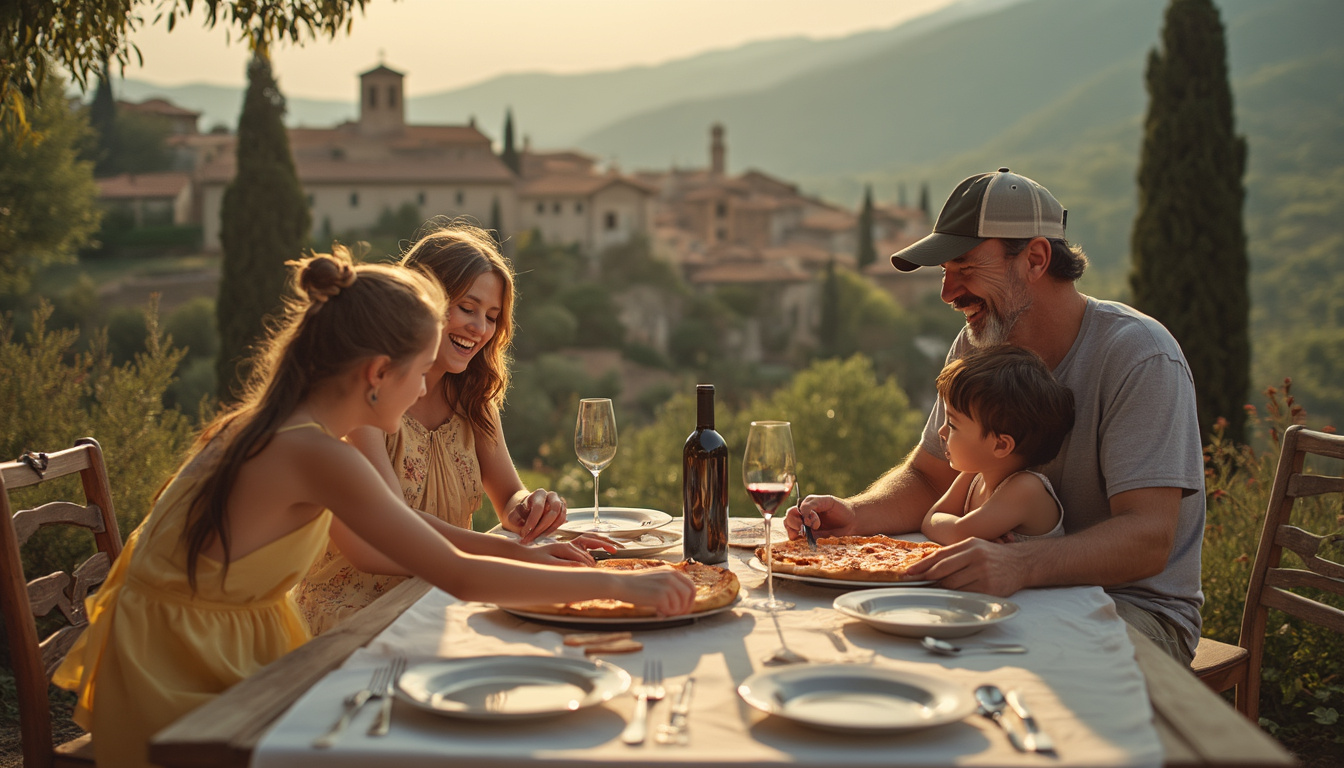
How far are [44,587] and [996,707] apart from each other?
192cm

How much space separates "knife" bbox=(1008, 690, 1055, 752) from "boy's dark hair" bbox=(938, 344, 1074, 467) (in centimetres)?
94

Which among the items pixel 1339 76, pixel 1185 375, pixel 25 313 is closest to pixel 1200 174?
pixel 1185 375

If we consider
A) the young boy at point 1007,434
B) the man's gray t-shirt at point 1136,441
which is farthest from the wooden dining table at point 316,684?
the man's gray t-shirt at point 1136,441

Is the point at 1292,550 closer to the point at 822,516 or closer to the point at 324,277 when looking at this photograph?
the point at 822,516

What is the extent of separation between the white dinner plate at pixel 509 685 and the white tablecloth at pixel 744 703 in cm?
2

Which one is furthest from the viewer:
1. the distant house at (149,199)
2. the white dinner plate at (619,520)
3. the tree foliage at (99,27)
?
the distant house at (149,199)

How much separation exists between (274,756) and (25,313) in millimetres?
41737

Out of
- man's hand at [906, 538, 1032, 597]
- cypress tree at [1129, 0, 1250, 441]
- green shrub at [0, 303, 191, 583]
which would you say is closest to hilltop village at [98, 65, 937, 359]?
cypress tree at [1129, 0, 1250, 441]

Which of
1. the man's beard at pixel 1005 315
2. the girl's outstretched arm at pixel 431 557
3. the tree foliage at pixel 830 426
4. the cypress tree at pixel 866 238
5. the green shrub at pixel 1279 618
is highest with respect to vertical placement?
the cypress tree at pixel 866 238

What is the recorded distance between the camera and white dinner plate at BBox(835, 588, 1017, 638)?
168 centimetres

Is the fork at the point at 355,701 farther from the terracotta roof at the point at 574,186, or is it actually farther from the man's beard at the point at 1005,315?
the terracotta roof at the point at 574,186

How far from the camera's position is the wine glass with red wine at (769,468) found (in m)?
1.90

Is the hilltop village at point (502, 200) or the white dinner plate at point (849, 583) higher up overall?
the hilltop village at point (502, 200)

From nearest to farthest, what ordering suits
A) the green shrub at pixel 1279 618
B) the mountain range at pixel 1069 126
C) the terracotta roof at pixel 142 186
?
the green shrub at pixel 1279 618
the terracotta roof at pixel 142 186
the mountain range at pixel 1069 126
